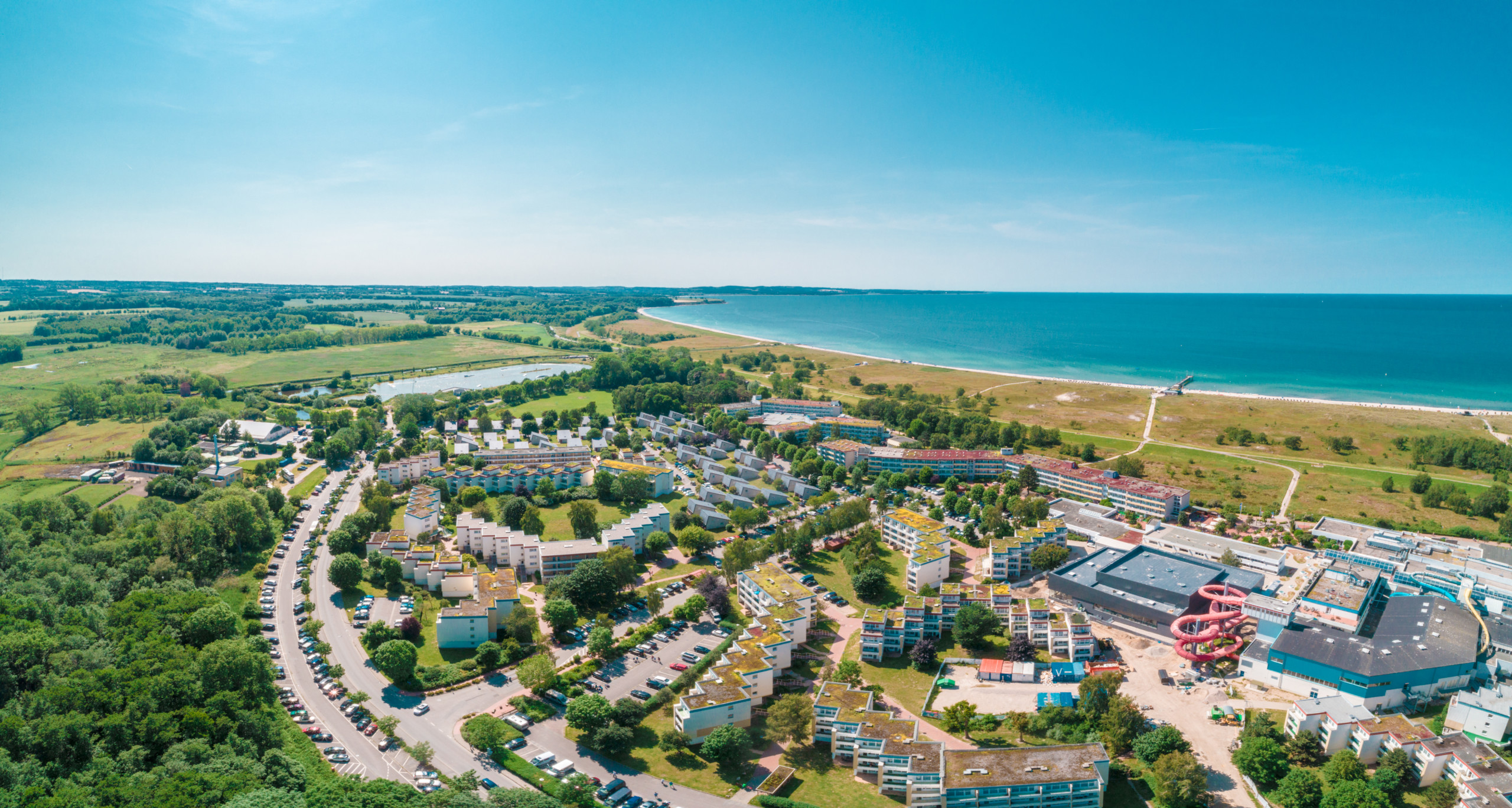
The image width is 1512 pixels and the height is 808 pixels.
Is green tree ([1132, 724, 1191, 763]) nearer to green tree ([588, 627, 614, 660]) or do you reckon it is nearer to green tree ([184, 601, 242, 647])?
green tree ([588, 627, 614, 660])

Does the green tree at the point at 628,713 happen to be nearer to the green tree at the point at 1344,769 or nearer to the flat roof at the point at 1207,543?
the green tree at the point at 1344,769

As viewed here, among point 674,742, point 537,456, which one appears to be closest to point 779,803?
point 674,742

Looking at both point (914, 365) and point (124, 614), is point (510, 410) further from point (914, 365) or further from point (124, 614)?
point (914, 365)

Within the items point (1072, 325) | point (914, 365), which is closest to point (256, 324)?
point (914, 365)

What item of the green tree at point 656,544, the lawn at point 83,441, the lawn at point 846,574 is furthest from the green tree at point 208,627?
the lawn at point 83,441

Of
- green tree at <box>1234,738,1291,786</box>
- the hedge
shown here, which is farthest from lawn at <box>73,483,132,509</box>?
green tree at <box>1234,738,1291,786</box>

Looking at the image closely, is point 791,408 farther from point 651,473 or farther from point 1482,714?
point 1482,714
